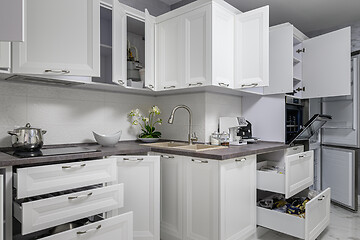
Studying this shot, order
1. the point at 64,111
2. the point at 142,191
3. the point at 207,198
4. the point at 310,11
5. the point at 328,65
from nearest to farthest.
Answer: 1. the point at 207,198
2. the point at 142,191
3. the point at 64,111
4. the point at 328,65
5. the point at 310,11

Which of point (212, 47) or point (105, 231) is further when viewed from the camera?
point (212, 47)

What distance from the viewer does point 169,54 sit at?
2436 millimetres

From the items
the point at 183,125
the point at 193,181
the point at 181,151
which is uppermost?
the point at 183,125

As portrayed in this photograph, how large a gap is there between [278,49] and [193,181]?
1697 mm

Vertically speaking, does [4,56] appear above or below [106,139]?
above

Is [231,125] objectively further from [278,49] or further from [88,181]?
[88,181]

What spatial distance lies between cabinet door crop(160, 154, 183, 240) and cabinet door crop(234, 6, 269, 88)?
3.24 ft

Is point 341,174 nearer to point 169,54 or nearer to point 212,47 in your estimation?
point 212,47

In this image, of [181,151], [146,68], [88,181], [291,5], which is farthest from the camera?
[291,5]

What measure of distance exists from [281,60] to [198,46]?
3.21ft

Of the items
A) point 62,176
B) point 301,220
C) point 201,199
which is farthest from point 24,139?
point 301,220

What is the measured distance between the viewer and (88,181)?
1640 millimetres

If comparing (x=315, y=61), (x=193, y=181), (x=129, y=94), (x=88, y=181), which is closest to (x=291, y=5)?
(x=315, y=61)

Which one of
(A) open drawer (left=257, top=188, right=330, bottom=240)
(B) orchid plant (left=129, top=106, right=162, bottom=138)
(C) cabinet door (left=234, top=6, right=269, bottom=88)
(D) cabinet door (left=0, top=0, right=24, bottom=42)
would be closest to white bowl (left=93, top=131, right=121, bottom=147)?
(B) orchid plant (left=129, top=106, right=162, bottom=138)
